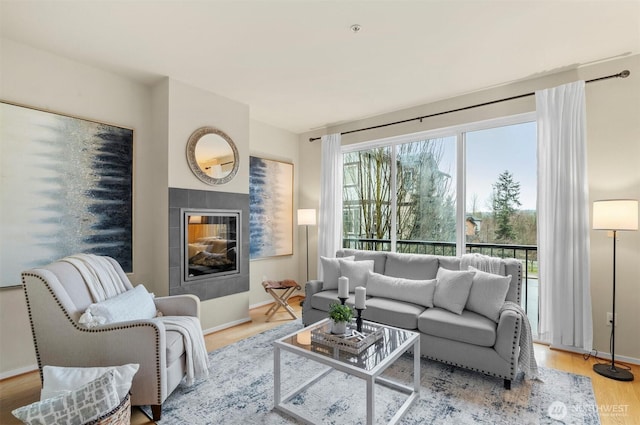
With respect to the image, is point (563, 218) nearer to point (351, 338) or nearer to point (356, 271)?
point (356, 271)

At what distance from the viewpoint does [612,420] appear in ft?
6.41

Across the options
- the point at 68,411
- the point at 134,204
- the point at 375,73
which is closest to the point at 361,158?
the point at 375,73

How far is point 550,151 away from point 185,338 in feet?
12.0

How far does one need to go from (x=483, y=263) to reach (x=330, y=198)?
2.34 m

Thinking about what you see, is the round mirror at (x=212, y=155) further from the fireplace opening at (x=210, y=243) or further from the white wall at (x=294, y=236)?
the white wall at (x=294, y=236)

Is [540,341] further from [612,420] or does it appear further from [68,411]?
[68,411]

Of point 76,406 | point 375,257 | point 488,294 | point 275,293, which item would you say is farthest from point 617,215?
point 76,406

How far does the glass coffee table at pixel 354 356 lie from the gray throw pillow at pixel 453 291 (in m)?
→ 0.68

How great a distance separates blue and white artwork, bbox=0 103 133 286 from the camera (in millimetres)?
2496

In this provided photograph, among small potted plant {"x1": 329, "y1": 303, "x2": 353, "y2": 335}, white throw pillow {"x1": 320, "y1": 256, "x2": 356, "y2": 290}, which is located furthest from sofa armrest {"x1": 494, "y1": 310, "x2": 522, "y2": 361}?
white throw pillow {"x1": 320, "y1": 256, "x2": 356, "y2": 290}

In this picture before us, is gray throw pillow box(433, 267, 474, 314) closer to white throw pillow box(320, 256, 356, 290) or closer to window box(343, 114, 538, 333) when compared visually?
window box(343, 114, 538, 333)

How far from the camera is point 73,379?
168cm

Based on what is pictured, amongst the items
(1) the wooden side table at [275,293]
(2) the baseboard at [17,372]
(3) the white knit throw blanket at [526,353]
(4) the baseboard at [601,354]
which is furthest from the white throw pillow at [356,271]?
Result: (2) the baseboard at [17,372]

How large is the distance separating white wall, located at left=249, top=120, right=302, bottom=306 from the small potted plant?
2524 mm
